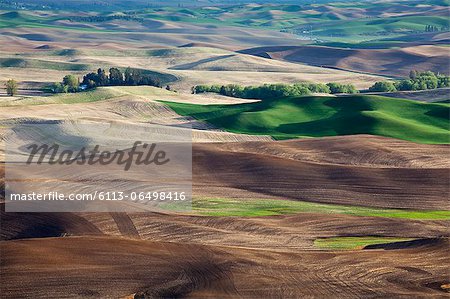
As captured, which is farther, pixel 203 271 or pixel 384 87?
pixel 384 87

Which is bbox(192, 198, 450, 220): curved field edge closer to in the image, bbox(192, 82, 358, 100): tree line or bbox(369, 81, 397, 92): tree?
bbox(192, 82, 358, 100): tree line

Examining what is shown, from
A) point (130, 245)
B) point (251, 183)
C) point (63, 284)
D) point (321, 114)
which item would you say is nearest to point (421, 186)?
point (251, 183)

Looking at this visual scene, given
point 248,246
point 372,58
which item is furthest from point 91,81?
point 248,246

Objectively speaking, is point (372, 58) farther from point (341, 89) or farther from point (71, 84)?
point (71, 84)

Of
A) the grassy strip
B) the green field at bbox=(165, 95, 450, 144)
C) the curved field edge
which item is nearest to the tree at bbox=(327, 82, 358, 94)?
the green field at bbox=(165, 95, 450, 144)

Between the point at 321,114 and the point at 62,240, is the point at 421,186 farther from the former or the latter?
the point at 321,114

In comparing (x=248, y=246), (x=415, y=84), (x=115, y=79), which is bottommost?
(x=115, y=79)
